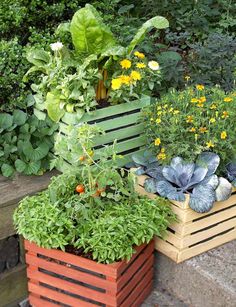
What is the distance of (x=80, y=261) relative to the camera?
2.46 metres

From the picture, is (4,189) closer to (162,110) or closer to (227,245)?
(162,110)

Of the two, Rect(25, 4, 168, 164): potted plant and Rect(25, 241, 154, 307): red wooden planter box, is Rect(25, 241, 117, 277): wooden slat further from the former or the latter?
Rect(25, 4, 168, 164): potted plant

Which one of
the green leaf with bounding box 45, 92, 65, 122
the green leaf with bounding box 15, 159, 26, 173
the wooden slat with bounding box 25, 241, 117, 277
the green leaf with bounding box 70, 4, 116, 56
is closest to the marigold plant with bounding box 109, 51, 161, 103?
the green leaf with bounding box 70, 4, 116, 56

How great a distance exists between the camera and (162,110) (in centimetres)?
286

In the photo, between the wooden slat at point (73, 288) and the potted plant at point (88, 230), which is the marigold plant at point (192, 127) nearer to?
the potted plant at point (88, 230)

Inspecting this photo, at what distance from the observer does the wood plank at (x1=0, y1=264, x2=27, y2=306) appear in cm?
293

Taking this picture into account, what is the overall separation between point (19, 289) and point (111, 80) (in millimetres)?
1368

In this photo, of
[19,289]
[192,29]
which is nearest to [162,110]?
[19,289]

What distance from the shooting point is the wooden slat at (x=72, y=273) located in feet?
8.07

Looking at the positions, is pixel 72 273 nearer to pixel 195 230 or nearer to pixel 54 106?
pixel 195 230

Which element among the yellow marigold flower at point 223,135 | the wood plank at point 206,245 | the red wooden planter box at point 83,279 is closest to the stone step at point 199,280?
the wood plank at point 206,245

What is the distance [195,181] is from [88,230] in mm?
633

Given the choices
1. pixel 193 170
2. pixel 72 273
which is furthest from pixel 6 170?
pixel 193 170

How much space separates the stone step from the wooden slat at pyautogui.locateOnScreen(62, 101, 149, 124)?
871 mm
